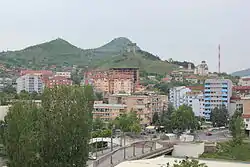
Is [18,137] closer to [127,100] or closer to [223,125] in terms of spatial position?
[127,100]

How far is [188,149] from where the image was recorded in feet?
63.8

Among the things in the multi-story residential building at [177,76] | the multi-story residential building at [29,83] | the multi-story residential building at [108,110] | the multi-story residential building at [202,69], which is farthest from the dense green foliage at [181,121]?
the multi-story residential building at [202,69]

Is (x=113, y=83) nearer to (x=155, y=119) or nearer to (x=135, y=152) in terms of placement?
(x=155, y=119)

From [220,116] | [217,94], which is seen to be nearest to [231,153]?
[220,116]

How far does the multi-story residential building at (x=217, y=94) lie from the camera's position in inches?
1585

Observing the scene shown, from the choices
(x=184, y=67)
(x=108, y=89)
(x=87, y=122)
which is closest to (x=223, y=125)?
(x=108, y=89)

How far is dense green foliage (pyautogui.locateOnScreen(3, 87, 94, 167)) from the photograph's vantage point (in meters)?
9.98

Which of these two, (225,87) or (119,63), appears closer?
(225,87)

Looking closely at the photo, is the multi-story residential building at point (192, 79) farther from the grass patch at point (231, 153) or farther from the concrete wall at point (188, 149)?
the concrete wall at point (188, 149)

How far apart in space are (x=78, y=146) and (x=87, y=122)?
64cm

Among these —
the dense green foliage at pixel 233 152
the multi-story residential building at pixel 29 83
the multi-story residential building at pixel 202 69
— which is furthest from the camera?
the multi-story residential building at pixel 202 69

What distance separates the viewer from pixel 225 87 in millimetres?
40406

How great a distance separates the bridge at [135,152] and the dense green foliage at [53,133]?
3.24 m

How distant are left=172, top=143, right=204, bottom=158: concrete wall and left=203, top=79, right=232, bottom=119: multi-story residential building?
69.2ft
